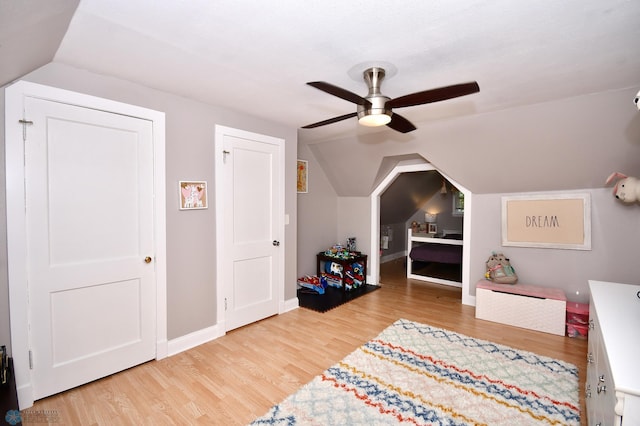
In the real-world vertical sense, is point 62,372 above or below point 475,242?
below

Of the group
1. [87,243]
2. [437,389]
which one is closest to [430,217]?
[437,389]

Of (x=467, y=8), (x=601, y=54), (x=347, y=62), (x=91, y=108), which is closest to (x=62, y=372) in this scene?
(x=91, y=108)

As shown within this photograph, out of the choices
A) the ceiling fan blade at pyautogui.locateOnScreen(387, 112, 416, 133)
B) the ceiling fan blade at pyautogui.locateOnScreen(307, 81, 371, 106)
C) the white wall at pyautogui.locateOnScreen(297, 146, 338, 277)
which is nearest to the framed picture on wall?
the white wall at pyautogui.locateOnScreen(297, 146, 338, 277)

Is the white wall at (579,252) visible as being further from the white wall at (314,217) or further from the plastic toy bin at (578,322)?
the white wall at (314,217)

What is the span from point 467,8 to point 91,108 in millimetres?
2562

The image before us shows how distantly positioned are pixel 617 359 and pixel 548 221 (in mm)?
2812

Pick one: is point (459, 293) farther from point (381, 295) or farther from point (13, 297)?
point (13, 297)

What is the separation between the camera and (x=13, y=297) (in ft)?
6.33

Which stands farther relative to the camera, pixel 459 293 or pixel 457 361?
pixel 459 293

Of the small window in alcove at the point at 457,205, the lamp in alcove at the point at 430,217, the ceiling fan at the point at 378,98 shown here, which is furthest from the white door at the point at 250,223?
the small window in alcove at the point at 457,205

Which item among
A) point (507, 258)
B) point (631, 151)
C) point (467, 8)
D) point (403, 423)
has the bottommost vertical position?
point (403, 423)

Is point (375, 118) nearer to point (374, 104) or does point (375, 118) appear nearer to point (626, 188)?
point (374, 104)

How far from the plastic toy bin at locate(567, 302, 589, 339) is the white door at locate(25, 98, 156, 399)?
413 centimetres

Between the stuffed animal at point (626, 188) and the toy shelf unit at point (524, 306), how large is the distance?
3.78 ft
